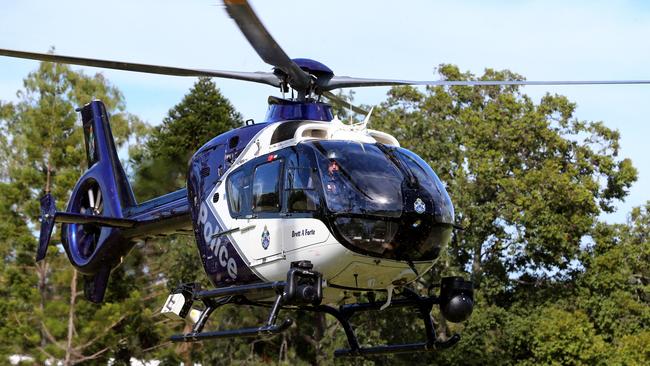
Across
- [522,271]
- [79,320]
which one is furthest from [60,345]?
[522,271]

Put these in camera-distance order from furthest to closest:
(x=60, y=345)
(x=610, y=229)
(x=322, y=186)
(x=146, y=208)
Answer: (x=610, y=229) < (x=60, y=345) < (x=146, y=208) < (x=322, y=186)

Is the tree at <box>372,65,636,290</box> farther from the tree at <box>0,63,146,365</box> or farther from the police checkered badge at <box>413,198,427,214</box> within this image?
the police checkered badge at <box>413,198,427,214</box>

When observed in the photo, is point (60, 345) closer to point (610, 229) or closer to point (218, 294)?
point (610, 229)

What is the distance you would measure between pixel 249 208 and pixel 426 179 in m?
1.93

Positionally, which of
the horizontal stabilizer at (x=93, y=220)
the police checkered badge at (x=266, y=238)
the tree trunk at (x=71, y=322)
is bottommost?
the tree trunk at (x=71, y=322)

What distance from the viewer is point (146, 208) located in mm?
14281

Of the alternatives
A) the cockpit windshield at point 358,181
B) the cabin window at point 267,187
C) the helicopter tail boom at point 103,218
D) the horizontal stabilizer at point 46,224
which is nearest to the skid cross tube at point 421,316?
the cabin window at point 267,187

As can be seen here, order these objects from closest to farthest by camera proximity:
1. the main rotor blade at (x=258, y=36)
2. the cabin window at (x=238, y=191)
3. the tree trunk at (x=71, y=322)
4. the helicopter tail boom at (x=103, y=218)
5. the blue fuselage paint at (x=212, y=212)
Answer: the main rotor blade at (x=258, y=36)
the cabin window at (x=238, y=191)
the blue fuselage paint at (x=212, y=212)
the helicopter tail boom at (x=103, y=218)
the tree trunk at (x=71, y=322)

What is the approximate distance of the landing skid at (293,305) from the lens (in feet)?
34.9

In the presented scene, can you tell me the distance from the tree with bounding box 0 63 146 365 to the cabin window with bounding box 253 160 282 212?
20970 mm

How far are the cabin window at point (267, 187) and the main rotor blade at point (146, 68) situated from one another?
1.39 meters

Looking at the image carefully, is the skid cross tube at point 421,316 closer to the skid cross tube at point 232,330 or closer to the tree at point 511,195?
the skid cross tube at point 232,330

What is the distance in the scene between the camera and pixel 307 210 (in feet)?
34.9

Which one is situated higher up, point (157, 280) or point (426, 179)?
point (426, 179)
